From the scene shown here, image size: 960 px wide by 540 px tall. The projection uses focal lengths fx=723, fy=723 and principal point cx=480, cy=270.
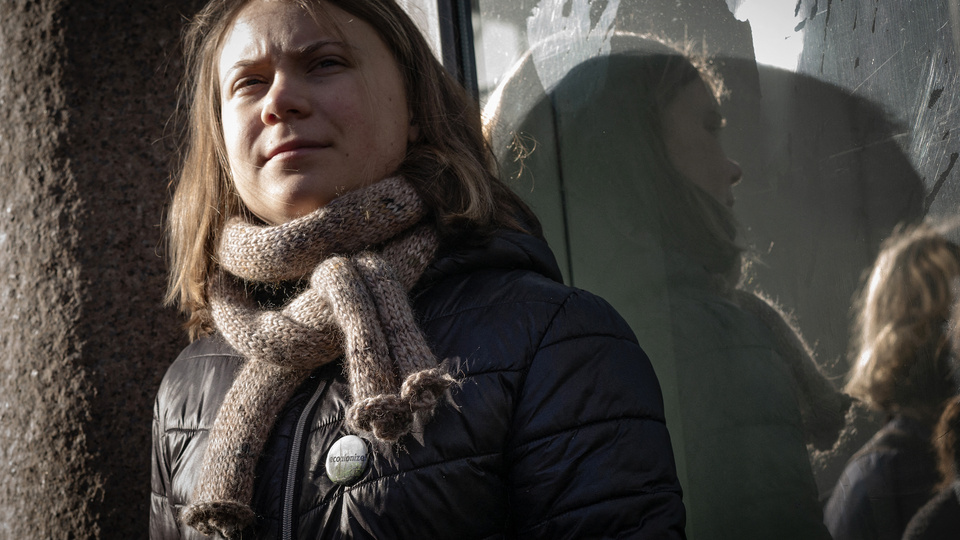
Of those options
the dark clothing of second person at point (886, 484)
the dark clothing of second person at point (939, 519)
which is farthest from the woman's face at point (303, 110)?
the dark clothing of second person at point (939, 519)

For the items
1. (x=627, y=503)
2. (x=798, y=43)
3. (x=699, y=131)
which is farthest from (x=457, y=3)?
(x=627, y=503)

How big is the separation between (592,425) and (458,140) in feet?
3.24

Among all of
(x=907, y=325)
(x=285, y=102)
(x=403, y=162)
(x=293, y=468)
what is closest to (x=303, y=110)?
(x=285, y=102)

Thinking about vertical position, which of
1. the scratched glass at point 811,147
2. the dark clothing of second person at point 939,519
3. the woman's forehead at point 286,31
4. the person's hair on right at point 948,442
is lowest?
the dark clothing of second person at point 939,519

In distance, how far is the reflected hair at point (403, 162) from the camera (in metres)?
1.87

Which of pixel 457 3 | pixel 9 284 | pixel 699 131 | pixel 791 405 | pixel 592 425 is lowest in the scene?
pixel 791 405

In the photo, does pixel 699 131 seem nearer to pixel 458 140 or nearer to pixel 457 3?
pixel 458 140

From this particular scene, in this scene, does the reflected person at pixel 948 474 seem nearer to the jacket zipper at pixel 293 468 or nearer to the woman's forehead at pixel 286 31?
the jacket zipper at pixel 293 468

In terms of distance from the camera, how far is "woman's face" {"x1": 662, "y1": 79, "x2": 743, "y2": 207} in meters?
2.05

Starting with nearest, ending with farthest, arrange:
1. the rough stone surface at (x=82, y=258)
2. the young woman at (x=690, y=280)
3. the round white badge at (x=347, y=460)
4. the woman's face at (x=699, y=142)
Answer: the round white badge at (x=347, y=460)
the young woman at (x=690, y=280)
the woman's face at (x=699, y=142)
the rough stone surface at (x=82, y=258)

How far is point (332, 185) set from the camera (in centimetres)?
181

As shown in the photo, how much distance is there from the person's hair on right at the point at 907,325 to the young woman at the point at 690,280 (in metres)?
0.12

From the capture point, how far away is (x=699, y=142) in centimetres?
212

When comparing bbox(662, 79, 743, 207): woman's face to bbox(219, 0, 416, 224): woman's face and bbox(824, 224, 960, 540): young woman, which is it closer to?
bbox(824, 224, 960, 540): young woman
